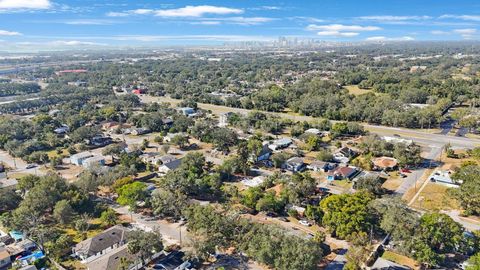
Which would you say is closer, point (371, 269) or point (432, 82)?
point (371, 269)

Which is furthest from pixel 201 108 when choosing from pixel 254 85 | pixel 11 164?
pixel 11 164

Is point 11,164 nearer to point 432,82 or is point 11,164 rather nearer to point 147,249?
point 147,249

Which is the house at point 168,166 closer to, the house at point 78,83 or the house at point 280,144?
the house at point 280,144

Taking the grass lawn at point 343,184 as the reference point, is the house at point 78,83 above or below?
above

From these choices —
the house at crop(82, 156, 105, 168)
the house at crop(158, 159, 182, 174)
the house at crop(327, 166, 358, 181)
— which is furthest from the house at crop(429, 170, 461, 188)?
the house at crop(82, 156, 105, 168)

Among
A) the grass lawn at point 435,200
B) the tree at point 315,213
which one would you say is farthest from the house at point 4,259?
the grass lawn at point 435,200

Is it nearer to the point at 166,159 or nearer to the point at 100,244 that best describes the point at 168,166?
the point at 166,159

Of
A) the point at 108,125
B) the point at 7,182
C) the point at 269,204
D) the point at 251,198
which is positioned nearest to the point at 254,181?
the point at 251,198
